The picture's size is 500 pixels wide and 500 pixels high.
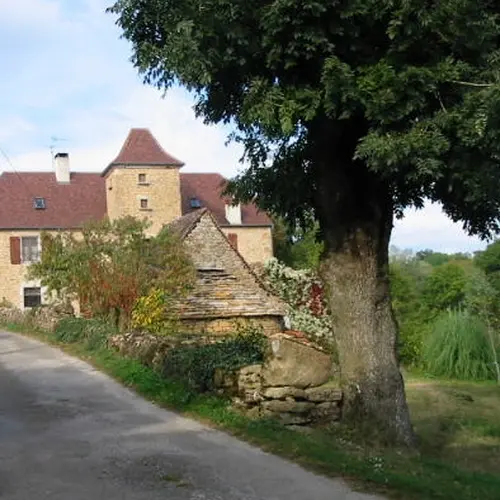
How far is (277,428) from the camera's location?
9.25 m

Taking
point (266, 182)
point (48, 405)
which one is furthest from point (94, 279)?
point (266, 182)

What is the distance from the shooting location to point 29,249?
48.8 m

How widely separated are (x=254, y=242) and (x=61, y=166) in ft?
46.3

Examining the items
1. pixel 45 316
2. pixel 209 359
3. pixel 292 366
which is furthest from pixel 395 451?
pixel 45 316

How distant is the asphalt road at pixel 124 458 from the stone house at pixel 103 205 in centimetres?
3572

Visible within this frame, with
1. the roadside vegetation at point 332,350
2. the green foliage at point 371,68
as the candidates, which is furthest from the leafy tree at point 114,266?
the green foliage at point 371,68

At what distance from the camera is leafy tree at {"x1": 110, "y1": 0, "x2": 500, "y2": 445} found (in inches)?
311

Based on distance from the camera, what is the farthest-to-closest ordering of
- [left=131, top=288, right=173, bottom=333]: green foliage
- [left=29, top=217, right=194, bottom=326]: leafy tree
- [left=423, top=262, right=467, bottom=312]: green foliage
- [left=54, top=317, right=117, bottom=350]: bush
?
1. [left=423, top=262, right=467, bottom=312]: green foliage
2. [left=29, top=217, right=194, bottom=326]: leafy tree
3. [left=131, top=288, right=173, bottom=333]: green foliage
4. [left=54, top=317, right=117, bottom=350]: bush

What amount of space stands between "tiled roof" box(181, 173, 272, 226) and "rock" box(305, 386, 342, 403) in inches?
1578

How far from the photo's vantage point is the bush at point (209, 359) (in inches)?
446

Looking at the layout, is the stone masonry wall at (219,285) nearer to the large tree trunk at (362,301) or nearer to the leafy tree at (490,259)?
the large tree trunk at (362,301)

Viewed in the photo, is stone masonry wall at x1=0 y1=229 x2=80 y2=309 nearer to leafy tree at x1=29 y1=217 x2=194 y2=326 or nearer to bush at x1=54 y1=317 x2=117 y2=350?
leafy tree at x1=29 y1=217 x2=194 y2=326

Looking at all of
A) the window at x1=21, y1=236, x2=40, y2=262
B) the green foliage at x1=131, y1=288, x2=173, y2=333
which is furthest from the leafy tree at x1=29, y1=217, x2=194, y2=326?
the window at x1=21, y1=236, x2=40, y2=262

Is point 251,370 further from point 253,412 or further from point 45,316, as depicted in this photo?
point 45,316
